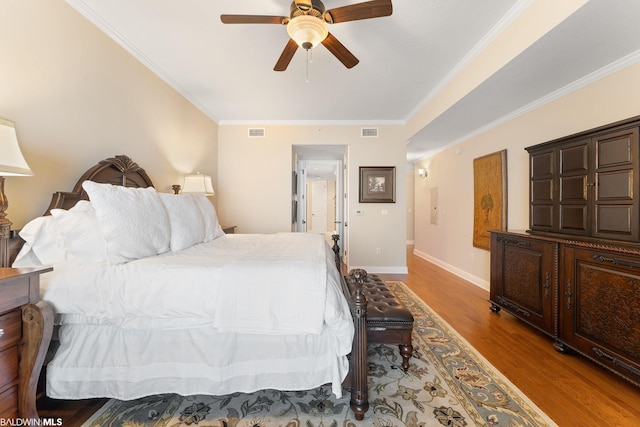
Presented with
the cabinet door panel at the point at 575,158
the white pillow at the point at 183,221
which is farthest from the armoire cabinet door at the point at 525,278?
the white pillow at the point at 183,221

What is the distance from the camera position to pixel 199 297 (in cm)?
135

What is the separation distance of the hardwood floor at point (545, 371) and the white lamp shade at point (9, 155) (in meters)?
3.10

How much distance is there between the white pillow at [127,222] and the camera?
1494 millimetres

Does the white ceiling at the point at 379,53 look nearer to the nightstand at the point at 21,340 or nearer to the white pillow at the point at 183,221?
the white pillow at the point at 183,221

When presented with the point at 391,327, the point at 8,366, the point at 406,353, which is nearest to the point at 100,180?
the point at 8,366

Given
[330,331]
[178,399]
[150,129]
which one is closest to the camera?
[330,331]

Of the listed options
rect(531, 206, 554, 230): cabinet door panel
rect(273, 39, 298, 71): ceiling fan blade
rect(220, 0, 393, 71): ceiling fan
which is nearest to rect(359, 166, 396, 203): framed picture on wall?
rect(531, 206, 554, 230): cabinet door panel

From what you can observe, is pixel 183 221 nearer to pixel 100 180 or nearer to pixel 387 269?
pixel 100 180

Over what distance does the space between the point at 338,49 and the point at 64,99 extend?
2074 millimetres

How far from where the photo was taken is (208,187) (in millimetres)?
3281

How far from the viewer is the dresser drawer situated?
3.49ft

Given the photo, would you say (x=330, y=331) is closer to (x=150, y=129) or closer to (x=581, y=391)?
(x=581, y=391)

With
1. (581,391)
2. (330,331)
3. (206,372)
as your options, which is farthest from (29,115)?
(581,391)

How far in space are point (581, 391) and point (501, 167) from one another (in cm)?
264
